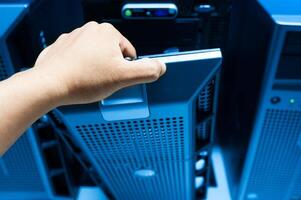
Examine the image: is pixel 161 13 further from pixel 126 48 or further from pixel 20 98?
pixel 20 98

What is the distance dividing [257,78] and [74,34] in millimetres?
343

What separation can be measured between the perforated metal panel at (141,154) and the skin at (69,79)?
135mm

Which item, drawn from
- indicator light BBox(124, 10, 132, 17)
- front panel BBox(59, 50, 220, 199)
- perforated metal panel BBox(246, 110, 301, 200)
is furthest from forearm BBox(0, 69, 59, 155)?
perforated metal panel BBox(246, 110, 301, 200)

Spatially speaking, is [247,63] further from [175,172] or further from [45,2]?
[45,2]

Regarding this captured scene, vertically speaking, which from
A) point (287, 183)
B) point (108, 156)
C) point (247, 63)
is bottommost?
point (287, 183)

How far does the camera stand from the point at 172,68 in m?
0.47

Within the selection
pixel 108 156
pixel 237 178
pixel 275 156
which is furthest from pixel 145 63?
pixel 237 178

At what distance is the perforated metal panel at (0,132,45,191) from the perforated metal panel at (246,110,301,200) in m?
0.49

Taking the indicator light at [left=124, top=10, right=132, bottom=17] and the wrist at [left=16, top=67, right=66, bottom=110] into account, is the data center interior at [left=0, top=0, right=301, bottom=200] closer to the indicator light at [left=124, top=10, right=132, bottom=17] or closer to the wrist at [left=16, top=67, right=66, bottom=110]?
the indicator light at [left=124, top=10, right=132, bottom=17]

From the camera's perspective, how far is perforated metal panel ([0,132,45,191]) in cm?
72

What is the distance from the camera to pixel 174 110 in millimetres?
519

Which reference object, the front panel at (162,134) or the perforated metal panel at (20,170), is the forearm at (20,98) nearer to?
the front panel at (162,134)

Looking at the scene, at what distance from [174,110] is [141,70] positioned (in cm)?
13

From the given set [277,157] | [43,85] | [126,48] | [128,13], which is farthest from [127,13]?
[277,157]
